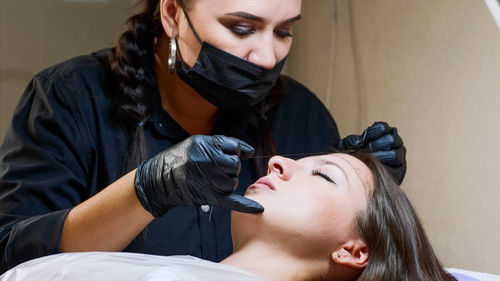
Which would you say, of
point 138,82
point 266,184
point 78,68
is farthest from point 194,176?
point 78,68

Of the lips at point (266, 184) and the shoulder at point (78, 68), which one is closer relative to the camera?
the lips at point (266, 184)

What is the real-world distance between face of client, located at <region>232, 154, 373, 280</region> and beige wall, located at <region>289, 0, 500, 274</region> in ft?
1.62

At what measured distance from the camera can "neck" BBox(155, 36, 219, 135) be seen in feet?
5.88

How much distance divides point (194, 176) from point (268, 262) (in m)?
0.32

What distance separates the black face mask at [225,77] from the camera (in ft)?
5.25

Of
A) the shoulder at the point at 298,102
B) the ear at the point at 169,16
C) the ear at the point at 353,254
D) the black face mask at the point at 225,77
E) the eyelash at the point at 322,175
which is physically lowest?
the ear at the point at 353,254

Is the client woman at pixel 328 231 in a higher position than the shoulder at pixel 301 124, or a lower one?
lower

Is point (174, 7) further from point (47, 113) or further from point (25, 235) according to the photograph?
point (25, 235)

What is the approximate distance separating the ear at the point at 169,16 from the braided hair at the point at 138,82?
0.20 ft

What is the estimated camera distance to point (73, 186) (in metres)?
1.66

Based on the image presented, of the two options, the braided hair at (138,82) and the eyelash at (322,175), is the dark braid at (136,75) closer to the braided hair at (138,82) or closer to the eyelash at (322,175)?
the braided hair at (138,82)

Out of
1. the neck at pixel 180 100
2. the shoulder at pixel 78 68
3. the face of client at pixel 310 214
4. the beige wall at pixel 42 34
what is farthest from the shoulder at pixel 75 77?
the face of client at pixel 310 214

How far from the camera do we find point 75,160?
5.47 ft

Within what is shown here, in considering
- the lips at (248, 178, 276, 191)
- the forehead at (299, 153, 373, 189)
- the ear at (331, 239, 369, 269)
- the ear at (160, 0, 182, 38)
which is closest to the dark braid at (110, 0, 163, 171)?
the ear at (160, 0, 182, 38)
